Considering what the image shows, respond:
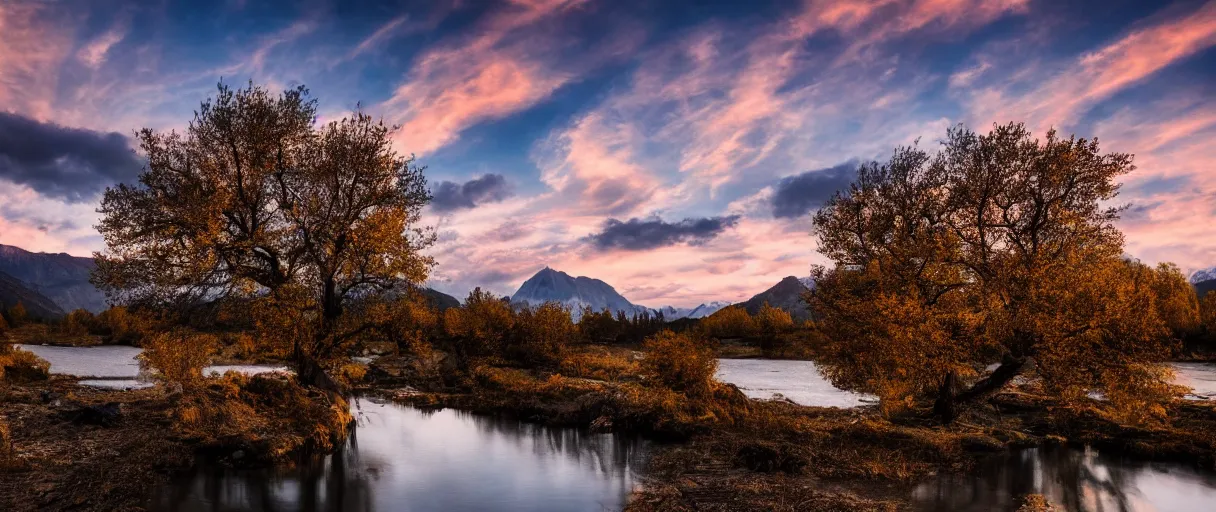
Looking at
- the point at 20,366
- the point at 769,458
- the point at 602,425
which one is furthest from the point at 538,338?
the point at 769,458

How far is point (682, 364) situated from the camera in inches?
1118

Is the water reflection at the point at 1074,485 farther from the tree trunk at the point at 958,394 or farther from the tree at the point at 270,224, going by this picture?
the tree at the point at 270,224

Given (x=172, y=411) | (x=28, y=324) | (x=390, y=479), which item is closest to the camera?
(x=390, y=479)

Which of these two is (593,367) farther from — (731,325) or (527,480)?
(731,325)

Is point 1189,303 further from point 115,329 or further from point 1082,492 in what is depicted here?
point 115,329

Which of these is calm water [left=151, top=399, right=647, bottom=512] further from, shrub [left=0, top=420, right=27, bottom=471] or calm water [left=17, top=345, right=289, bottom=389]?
calm water [left=17, top=345, right=289, bottom=389]

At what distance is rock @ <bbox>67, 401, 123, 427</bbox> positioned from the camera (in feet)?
68.3

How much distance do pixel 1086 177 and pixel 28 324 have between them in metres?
150

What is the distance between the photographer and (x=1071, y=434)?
2620 cm

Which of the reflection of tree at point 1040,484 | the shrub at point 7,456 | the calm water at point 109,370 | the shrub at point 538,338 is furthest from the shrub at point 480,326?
the reflection of tree at point 1040,484

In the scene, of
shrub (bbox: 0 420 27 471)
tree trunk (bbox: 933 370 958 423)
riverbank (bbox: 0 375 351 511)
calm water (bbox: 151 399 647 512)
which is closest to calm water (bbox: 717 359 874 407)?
tree trunk (bbox: 933 370 958 423)

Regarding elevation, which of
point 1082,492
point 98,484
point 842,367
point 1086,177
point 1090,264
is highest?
point 1086,177

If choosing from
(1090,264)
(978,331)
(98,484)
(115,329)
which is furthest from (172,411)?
(115,329)

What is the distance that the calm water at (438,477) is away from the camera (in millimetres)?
16766
